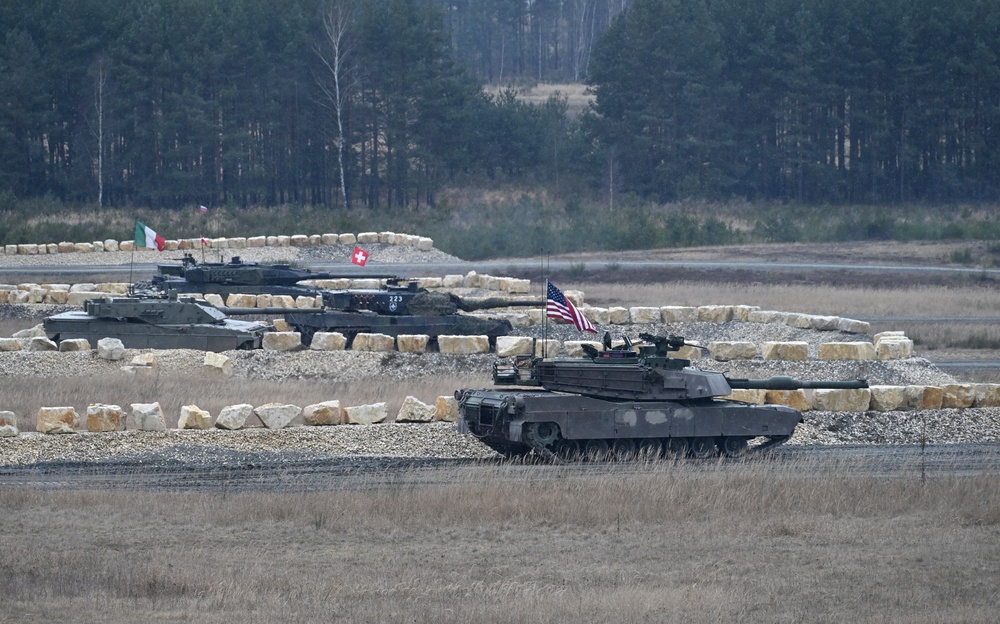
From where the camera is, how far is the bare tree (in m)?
70.4

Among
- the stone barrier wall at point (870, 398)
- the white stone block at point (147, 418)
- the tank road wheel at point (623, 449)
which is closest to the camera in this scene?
the tank road wheel at point (623, 449)

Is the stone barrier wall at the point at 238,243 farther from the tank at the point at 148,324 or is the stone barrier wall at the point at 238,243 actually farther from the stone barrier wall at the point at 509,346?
the stone barrier wall at the point at 509,346

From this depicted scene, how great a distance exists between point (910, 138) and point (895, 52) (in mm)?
5386

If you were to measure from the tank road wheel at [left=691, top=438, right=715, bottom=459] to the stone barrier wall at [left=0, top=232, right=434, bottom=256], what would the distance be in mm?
36642

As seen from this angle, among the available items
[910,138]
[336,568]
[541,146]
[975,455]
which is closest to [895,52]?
[910,138]

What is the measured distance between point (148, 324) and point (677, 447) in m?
16.6

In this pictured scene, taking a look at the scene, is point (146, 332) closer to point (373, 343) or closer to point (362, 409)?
point (373, 343)

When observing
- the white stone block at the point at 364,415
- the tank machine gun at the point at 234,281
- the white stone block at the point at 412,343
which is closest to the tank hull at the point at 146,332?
the white stone block at the point at 412,343

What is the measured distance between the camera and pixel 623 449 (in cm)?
1973

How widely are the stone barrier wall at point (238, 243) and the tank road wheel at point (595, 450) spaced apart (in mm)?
36354

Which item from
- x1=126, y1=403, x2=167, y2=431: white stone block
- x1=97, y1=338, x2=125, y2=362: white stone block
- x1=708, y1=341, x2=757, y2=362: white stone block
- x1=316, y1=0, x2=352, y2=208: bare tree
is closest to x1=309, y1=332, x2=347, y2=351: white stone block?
x1=97, y1=338, x2=125, y2=362: white stone block

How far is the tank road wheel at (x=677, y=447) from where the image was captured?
1977 cm

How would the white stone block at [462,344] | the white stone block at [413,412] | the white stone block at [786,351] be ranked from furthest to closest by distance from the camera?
the white stone block at [462,344]
the white stone block at [786,351]
the white stone block at [413,412]

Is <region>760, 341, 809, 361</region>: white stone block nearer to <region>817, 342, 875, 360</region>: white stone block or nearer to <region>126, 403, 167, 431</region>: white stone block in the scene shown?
<region>817, 342, 875, 360</region>: white stone block
